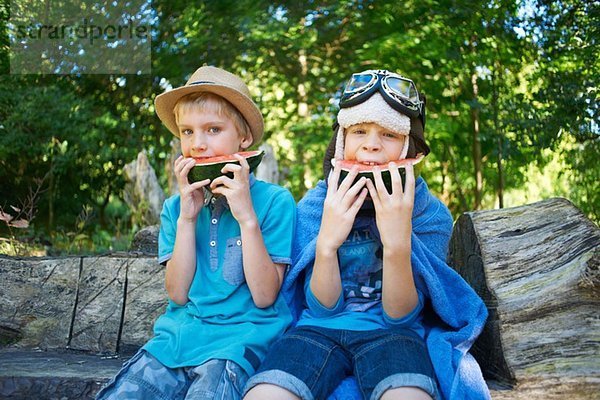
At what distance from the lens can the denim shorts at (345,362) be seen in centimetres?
262

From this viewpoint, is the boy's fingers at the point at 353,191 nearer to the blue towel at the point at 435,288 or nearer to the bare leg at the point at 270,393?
the blue towel at the point at 435,288

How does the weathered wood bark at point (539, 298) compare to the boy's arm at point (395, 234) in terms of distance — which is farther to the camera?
the weathered wood bark at point (539, 298)

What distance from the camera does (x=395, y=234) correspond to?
282 cm

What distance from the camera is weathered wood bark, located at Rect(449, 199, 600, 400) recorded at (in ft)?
9.78

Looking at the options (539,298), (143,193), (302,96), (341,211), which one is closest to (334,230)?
(341,211)

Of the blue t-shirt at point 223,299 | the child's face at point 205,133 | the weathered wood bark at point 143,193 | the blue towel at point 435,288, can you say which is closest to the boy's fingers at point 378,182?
the blue towel at point 435,288

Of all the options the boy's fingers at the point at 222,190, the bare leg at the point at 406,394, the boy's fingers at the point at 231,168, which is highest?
the boy's fingers at the point at 231,168

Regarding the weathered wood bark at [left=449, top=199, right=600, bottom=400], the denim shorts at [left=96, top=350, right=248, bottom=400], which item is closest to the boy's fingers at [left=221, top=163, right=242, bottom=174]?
the denim shorts at [left=96, top=350, right=248, bottom=400]

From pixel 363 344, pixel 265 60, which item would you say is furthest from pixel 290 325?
pixel 265 60

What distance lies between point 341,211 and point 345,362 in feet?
1.97

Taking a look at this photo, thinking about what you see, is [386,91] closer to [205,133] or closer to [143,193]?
[205,133]

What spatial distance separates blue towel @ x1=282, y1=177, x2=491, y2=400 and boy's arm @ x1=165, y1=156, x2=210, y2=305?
44 cm

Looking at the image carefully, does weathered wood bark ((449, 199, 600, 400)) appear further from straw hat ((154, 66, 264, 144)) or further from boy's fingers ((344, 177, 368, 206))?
straw hat ((154, 66, 264, 144))

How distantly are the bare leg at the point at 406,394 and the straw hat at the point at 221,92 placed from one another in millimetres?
1425
